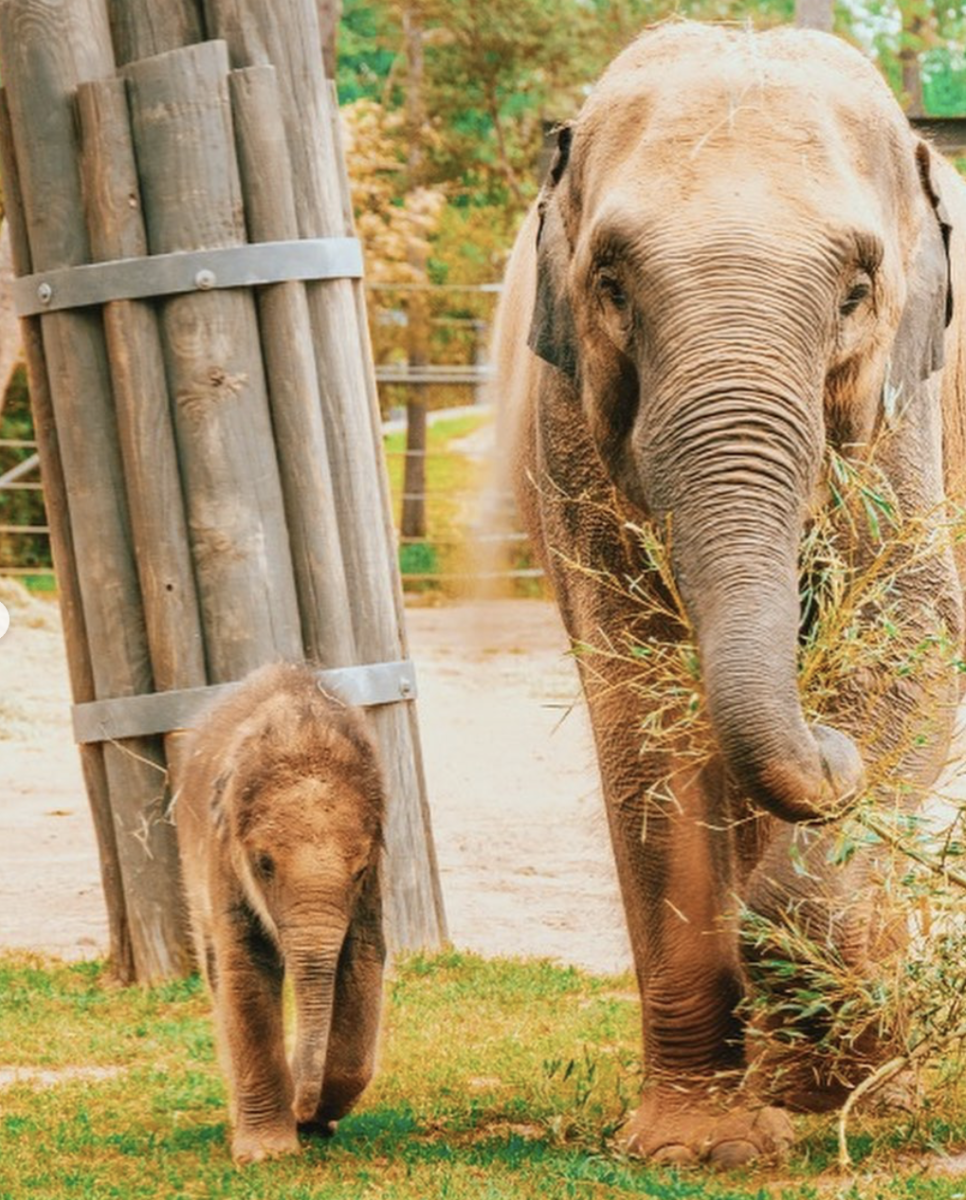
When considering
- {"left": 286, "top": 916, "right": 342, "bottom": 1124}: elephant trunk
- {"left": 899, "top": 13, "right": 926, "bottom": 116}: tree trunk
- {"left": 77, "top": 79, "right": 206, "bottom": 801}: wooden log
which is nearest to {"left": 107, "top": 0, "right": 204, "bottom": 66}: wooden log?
{"left": 77, "top": 79, "right": 206, "bottom": 801}: wooden log

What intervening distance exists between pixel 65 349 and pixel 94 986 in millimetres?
2123

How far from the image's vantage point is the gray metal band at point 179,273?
8773 mm

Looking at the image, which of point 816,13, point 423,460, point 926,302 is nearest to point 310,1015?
point 926,302

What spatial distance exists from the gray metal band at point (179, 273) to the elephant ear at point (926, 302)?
3145 millimetres

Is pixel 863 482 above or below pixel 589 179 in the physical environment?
below

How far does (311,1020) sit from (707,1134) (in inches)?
36.8

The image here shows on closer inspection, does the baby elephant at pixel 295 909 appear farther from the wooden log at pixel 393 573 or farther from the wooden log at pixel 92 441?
the wooden log at pixel 393 573

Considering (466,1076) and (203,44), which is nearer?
(466,1076)

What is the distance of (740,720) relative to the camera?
4953 millimetres

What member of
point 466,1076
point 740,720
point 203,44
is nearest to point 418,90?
point 203,44

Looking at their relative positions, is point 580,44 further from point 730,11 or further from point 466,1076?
point 466,1076

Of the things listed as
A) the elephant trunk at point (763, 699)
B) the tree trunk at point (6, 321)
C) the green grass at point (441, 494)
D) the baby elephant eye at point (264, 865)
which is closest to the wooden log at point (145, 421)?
the baby elephant eye at point (264, 865)

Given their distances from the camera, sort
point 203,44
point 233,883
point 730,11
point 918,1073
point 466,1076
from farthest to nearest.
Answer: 1. point 730,11
2. point 203,44
3. point 466,1076
4. point 233,883
5. point 918,1073

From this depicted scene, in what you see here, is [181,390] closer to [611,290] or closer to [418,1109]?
[418,1109]
